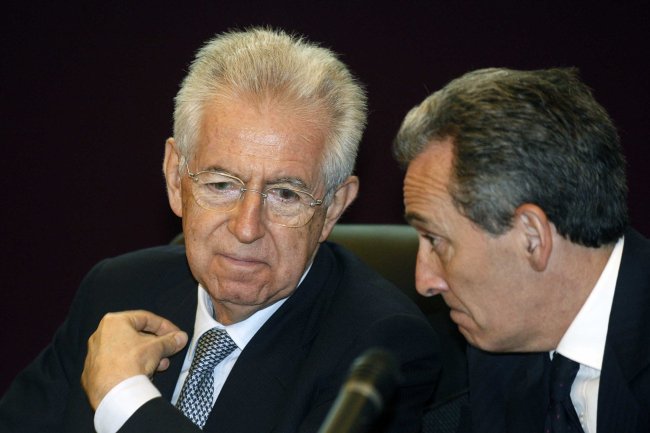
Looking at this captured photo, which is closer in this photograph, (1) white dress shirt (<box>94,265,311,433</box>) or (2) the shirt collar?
(2) the shirt collar

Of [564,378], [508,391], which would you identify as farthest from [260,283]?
[564,378]

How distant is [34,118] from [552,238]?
9.63ft

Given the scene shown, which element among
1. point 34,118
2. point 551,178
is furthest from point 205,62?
point 34,118

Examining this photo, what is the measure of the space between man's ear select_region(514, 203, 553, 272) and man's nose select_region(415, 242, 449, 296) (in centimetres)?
23

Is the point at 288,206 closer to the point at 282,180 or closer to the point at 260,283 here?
the point at 282,180

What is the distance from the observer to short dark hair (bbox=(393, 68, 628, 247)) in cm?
153

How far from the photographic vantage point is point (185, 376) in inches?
84.7

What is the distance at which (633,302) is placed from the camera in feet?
5.26

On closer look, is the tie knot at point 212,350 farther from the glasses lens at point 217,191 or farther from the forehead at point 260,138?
the forehead at point 260,138

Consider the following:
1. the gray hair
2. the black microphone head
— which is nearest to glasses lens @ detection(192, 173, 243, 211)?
the gray hair

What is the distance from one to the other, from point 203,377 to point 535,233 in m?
1.04

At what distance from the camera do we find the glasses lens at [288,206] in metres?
1.99

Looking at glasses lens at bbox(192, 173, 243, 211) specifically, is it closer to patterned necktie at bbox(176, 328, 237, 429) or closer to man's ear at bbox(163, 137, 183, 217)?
man's ear at bbox(163, 137, 183, 217)

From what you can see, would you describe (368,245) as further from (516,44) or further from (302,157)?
(516,44)
